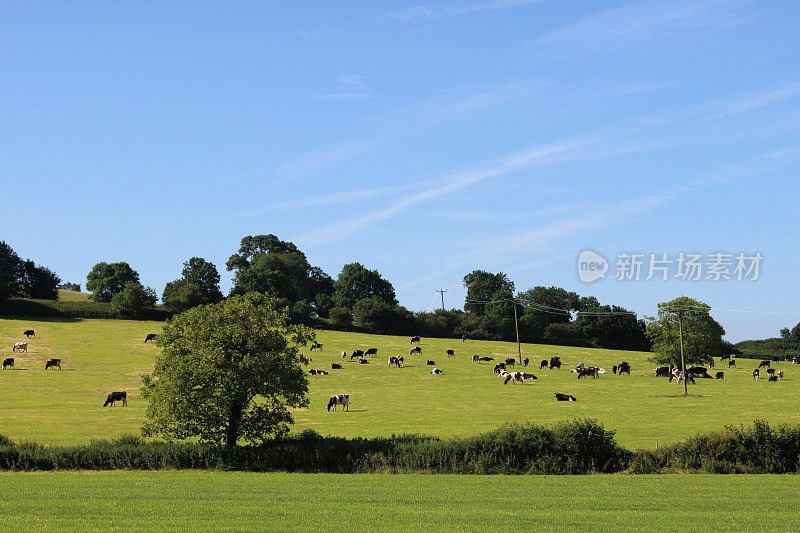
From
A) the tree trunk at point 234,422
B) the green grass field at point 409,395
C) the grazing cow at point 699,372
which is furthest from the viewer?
the grazing cow at point 699,372

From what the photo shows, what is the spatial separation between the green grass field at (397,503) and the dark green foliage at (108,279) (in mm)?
116052

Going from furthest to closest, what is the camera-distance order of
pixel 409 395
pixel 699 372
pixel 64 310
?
pixel 64 310 < pixel 699 372 < pixel 409 395

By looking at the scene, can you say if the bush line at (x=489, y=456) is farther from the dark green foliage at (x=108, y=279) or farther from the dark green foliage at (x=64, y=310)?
the dark green foliage at (x=108, y=279)

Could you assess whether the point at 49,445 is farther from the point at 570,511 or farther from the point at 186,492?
the point at 570,511

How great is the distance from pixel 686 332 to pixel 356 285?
326 ft

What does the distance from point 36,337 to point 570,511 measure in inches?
3669

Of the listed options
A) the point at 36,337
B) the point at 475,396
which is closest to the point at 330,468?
the point at 475,396

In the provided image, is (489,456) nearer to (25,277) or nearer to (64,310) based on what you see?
(64,310)

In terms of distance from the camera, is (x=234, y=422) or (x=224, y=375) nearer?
(x=224, y=375)

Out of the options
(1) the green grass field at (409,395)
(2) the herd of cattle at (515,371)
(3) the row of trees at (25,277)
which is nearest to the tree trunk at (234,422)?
(1) the green grass field at (409,395)

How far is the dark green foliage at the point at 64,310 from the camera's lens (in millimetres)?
117188

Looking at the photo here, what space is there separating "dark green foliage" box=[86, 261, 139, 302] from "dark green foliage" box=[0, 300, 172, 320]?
14158mm

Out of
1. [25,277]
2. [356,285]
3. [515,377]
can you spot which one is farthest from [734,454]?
[356,285]

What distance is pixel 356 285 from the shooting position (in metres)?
176
